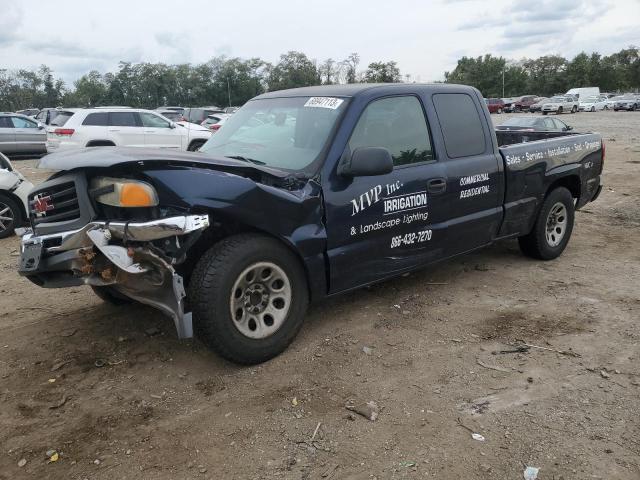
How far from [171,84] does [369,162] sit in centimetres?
7032

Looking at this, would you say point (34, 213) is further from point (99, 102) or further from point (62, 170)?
point (99, 102)

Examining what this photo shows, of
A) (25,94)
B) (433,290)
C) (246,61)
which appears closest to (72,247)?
(433,290)

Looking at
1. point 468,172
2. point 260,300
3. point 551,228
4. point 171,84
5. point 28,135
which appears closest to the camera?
point 260,300

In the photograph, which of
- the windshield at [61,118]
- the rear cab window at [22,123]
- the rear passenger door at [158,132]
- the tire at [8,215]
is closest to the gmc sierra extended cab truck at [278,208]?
the tire at [8,215]

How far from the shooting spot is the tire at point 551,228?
5484mm

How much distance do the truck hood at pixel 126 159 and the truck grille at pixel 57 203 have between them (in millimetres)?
137

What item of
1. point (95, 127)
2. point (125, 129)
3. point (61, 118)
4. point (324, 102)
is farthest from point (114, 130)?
point (324, 102)

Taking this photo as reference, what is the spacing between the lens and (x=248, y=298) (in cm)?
337

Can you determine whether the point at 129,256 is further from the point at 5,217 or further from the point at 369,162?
the point at 5,217

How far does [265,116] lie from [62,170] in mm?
1701

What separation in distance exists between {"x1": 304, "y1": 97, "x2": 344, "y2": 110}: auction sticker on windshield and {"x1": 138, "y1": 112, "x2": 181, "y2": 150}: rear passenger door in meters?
11.6

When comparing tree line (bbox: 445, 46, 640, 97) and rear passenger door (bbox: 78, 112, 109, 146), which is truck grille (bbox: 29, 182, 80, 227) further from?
tree line (bbox: 445, 46, 640, 97)

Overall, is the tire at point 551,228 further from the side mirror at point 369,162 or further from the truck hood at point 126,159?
the truck hood at point 126,159

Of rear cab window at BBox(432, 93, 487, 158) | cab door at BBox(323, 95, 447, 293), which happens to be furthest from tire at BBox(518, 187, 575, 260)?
cab door at BBox(323, 95, 447, 293)
